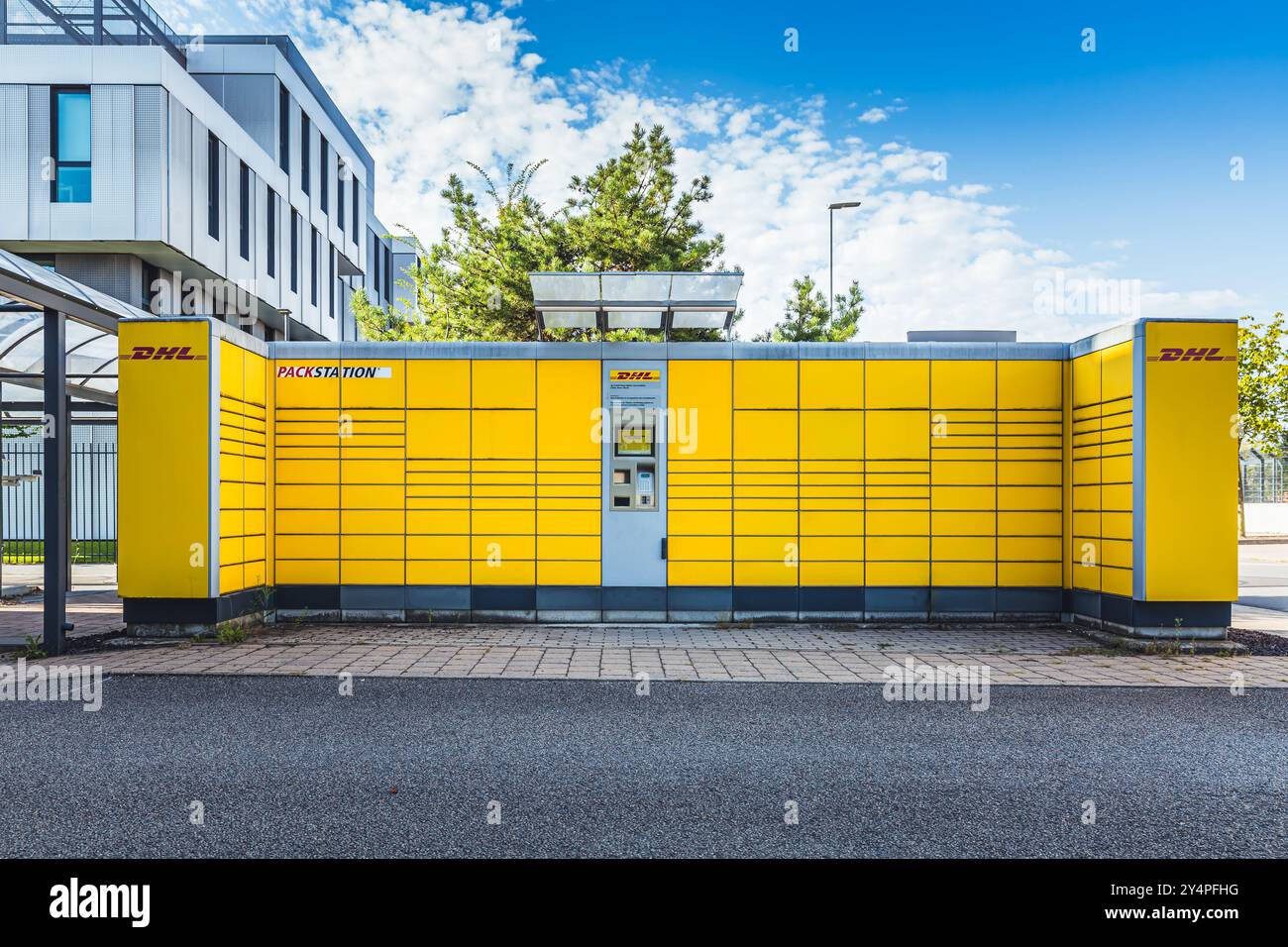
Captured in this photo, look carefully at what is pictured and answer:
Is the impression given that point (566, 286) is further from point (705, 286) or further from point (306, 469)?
point (306, 469)

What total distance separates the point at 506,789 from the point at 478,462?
602 centimetres

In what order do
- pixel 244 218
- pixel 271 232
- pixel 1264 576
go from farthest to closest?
pixel 271 232 < pixel 244 218 < pixel 1264 576

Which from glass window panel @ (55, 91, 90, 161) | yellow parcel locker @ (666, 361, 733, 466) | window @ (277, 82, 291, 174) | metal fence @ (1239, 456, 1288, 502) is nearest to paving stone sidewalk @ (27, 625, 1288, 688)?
yellow parcel locker @ (666, 361, 733, 466)

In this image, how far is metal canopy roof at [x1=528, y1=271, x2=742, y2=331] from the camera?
28.1 feet

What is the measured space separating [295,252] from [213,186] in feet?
19.5

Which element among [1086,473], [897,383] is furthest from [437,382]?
[1086,473]

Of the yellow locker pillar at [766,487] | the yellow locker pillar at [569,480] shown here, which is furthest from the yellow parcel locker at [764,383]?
the yellow locker pillar at [569,480]

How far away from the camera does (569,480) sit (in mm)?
9727

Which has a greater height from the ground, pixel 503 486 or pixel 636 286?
pixel 636 286

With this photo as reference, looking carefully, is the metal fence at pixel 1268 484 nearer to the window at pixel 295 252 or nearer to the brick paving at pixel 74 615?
the window at pixel 295 252

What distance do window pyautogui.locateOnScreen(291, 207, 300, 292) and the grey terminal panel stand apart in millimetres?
21873

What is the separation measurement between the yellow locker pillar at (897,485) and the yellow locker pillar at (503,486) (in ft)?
13.7

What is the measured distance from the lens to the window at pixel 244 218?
23.1 m
